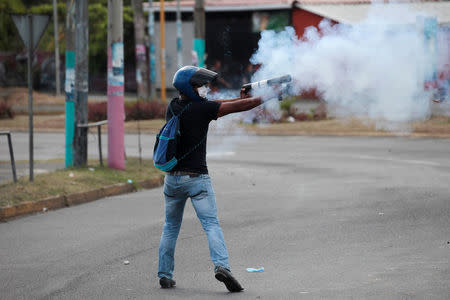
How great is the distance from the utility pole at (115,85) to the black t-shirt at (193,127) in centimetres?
814

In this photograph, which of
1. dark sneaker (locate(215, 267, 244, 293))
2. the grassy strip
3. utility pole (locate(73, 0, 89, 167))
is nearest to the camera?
dark sneaker (locate(215, 267, 244, 293))

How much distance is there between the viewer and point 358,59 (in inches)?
418

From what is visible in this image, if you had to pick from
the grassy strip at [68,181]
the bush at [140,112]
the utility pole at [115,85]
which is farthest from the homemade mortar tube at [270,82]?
the bush at [140,112]

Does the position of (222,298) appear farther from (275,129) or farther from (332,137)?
(275,129)

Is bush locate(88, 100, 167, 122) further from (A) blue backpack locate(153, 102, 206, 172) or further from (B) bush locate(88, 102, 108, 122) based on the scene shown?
(A) blue backpack locate(153, 102, 206, 172)

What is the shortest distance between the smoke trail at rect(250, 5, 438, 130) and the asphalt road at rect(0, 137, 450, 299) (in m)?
1.61

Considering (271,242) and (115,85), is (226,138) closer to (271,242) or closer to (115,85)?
(115,85)

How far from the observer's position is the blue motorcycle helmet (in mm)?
6848

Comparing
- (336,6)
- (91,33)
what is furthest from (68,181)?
(91,33)

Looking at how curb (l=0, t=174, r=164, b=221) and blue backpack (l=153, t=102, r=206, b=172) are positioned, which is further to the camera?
curb (l=0, t=174, r=164, b=221)

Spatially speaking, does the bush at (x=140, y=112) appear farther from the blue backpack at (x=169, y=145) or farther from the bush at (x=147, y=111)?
the blue backpack at (x=169, y=145)

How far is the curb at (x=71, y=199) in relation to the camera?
439 inches

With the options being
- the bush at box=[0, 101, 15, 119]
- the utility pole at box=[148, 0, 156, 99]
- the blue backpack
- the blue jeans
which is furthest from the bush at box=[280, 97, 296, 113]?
the blue backpack

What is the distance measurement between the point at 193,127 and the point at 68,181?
669cm
